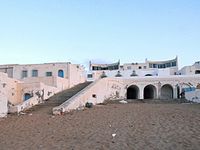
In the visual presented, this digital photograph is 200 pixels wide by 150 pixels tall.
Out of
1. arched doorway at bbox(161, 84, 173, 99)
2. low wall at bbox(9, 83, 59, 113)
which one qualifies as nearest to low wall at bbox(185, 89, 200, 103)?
arched doorway at bbox(161, 84, 173, 99)

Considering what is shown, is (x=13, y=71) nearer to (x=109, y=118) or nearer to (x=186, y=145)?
(x=109, y=118)

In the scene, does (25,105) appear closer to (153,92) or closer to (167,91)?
(153,92)

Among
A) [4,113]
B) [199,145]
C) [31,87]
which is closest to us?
[199,145]

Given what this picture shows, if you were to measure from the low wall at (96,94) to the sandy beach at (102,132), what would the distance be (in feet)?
6.97

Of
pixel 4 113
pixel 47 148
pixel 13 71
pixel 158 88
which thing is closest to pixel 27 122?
pixel 4 113

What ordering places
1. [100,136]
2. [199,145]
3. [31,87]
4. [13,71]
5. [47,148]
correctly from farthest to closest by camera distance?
1. [13,71]
2. [31,87]
3. [100,136]
4. [47,148]
5. [199,145]

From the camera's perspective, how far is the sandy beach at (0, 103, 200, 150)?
10.0 m

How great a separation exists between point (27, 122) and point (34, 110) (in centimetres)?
484

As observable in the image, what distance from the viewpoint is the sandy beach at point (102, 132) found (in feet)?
32.9

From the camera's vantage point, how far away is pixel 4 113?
18.8 m

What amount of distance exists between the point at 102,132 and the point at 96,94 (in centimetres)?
1371

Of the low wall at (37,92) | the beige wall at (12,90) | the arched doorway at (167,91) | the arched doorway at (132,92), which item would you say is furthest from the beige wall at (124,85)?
the beige wall at (12,90)

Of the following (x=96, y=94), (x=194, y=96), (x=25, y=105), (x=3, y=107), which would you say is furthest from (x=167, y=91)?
(x=3, y=107)

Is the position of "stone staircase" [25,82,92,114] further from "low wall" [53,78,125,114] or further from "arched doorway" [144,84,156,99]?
"arched doorway" [144,84,156,99]
